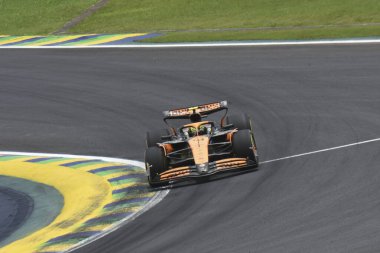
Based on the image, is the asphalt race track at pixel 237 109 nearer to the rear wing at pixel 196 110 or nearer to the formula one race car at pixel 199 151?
the formula one race car at pixel 199 151

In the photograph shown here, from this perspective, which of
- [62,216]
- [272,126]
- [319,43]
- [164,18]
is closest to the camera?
[62,216]

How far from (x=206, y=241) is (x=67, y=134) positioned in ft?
33.7

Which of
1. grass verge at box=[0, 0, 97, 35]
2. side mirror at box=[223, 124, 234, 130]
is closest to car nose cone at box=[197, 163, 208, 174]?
side mirror at box=[223, 124, 234, 130]

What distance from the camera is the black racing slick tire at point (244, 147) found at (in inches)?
590

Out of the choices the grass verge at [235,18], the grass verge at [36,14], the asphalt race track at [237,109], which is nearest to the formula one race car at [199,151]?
the asphalt race track at [237,109]

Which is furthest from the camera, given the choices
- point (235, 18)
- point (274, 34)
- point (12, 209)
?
point (235, 18)

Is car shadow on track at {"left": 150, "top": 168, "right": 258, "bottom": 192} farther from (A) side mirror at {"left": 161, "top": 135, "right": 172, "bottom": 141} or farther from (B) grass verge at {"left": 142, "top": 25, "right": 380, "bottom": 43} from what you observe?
(B) grass verge at {"left": 142, "top": 25, "right": 380, "bottom": 43}

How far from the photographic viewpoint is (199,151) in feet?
49.2

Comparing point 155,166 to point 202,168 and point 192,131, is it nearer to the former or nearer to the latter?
point 202,168

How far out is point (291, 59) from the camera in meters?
24.9

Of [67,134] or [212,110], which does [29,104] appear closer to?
[67,134]

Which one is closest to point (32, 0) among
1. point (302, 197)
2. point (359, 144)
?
point (359, 144)

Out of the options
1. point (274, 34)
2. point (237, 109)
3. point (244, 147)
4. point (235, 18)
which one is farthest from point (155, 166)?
point (235, 18)

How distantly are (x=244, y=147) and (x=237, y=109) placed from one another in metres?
5.95
